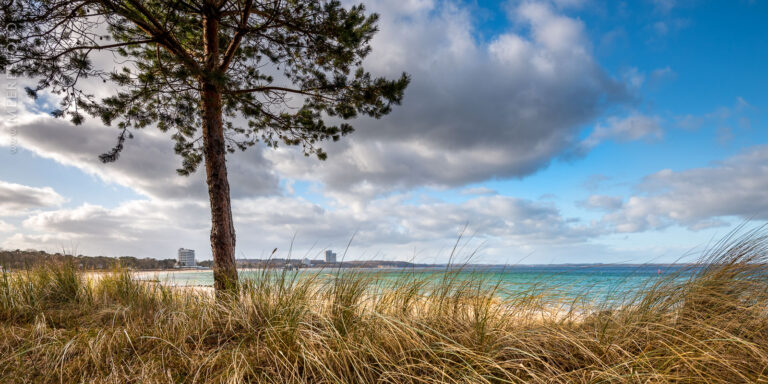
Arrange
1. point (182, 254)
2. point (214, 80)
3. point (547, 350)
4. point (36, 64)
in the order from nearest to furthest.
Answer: point (547, 350) < point (214, 80) < point (36, 64) < point (182, 254)

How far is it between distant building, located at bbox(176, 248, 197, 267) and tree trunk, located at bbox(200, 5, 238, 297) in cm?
584

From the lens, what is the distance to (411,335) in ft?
9.78

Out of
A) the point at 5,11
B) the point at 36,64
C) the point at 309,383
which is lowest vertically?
the point at 309,383

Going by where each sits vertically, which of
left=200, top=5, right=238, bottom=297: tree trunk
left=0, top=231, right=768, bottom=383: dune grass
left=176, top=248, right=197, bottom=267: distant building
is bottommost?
left=0, top=231, right=768, bottom=383: dune grass

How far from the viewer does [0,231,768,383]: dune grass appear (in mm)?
2496

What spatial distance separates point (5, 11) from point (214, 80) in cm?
325

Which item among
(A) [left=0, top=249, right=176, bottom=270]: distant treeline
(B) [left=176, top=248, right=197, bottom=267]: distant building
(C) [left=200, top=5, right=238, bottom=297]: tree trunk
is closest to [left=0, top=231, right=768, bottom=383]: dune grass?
(C) [left=200, top=5, right=238, bottom=297]: tree trunk

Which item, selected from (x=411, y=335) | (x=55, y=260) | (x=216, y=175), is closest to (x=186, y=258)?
(x=55, y=260)

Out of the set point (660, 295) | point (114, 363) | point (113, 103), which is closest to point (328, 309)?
point (114, 363)

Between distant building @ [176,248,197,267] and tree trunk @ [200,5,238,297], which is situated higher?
tree trunk @ [200,5,238,297]

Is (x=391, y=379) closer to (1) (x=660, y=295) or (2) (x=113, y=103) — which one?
(1) (x=660, y=295)

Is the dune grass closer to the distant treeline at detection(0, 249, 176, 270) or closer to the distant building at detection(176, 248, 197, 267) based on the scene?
the distant treeline at detection(0, 249, 176, 270)

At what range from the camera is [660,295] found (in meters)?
3.69

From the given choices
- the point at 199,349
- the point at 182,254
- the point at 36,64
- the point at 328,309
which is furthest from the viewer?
the point at 182,254
